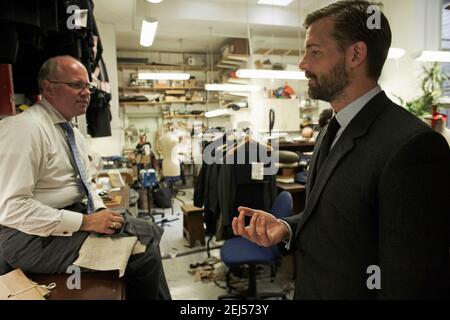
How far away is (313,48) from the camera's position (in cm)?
101

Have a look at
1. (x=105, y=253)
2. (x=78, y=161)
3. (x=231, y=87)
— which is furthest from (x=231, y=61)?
(x=105, y=253)

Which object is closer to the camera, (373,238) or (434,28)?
(373,238)

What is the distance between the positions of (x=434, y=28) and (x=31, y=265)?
18.6 ft

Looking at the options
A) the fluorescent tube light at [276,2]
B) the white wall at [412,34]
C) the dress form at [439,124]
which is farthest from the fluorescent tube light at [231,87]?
the dress form at [439,124]

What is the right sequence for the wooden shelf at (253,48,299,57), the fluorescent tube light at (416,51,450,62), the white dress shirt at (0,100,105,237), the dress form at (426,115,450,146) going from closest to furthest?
1. the white dress shirt at (0,100,105,237)
2. the dress form at (426,115,450,146)
3. the fluorescent tube light at (416,51,450,62)
4. the wooden shelf at (253,48,299,57)

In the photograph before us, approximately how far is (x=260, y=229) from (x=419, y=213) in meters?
0.53

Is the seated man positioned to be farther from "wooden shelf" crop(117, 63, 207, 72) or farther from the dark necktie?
"wooden shelf" crop(117, 63, 207, 72)

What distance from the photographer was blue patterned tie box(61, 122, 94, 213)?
167 cm

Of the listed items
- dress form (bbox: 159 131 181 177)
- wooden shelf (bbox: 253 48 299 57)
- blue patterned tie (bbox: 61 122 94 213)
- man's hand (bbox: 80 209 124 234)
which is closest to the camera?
man's hand (bbox: 80 209 124 234)

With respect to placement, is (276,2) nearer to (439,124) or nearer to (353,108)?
(439,124)

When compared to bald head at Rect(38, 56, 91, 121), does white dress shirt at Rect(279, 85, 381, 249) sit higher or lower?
lower

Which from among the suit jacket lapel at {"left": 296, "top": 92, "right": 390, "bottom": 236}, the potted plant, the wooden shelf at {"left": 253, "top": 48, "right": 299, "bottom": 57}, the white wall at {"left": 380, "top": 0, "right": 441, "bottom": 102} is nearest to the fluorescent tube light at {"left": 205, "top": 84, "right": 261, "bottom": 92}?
the wooden shelf at {"left": 253, "top": 48, "right": 299, "bottom": 57}

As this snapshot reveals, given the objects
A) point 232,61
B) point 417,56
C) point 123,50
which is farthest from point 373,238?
point 123,50

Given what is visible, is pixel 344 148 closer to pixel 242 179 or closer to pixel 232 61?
pixel 242 179
